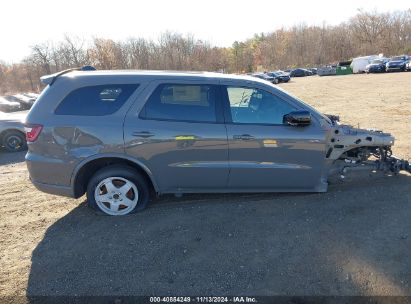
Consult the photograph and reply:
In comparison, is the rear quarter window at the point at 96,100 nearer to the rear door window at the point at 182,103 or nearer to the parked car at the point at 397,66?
the rear door window at the point at 182,103

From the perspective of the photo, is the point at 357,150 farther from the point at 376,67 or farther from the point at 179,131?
the point at 376,67

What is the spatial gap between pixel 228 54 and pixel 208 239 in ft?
314

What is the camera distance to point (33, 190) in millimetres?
5496

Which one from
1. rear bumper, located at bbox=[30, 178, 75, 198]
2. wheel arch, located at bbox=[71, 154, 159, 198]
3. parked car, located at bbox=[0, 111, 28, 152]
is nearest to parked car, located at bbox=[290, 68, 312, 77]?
parked car, located at bbox=[0, 111, 28, 152]

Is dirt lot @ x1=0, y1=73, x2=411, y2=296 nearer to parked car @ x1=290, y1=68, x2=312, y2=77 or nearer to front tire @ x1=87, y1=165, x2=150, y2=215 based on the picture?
front tire @ x1=87, y1=165, x2=150, y2=215

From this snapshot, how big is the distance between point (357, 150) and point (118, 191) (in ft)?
11.3

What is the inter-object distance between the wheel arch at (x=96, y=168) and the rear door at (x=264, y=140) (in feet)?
3.49

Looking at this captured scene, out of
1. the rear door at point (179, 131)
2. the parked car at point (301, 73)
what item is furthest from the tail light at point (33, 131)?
the parked car at point (301, 73)

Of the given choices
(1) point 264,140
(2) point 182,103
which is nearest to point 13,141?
(2) point 182,103

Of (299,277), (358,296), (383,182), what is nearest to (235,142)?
(299,277)

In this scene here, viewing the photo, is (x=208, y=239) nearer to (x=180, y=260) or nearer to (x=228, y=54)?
(x=180, y=260)

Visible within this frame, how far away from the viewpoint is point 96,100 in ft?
13.1

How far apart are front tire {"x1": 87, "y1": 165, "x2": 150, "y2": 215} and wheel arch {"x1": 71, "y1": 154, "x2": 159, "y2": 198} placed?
64 mm

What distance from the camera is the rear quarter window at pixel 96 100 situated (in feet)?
13.1
